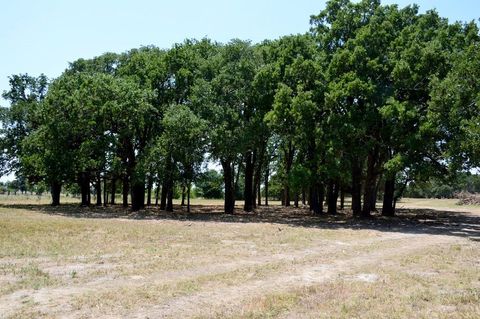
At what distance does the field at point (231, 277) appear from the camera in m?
7.42

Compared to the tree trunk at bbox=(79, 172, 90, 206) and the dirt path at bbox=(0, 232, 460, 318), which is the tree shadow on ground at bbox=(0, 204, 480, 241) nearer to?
the tree trunk at bbox=(79, 172, 90, 206)

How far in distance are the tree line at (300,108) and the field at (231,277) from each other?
893cm

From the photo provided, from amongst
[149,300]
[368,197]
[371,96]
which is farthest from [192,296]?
[368,197]

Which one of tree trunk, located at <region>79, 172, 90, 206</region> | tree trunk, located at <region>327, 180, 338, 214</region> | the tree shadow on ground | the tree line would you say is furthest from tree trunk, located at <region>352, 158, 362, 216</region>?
tree trunk, located at <region>79, 172, 90, 206</region>

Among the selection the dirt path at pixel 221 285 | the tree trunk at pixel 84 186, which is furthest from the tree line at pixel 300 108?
the dirt path at pixel 221 285

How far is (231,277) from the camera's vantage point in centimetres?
995

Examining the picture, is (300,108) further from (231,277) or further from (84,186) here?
(84,186)

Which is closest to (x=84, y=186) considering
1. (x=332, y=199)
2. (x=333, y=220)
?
(x=332, y=199)

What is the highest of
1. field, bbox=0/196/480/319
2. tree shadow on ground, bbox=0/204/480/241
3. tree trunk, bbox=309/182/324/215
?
tree trunk, bbox=309/182/324/215

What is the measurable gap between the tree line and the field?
8.93 metres

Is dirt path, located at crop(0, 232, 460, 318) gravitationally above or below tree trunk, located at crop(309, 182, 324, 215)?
below

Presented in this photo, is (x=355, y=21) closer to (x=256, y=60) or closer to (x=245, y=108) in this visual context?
(x=256, y=60)

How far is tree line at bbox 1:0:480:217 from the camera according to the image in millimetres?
24500

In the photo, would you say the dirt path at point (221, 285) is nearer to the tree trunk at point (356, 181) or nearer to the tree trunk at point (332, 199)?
the tree trunk at point (356, 181)
